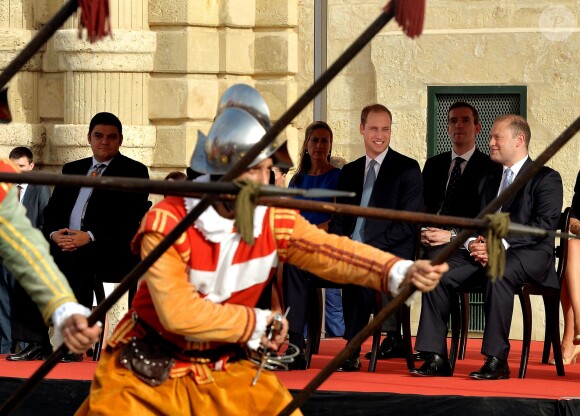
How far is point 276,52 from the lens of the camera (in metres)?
12.3

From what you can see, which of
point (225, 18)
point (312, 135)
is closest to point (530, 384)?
point (312, 135)

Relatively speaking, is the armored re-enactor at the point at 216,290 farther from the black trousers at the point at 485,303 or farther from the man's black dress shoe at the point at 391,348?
the man's black dress shoe at the point at 391,348

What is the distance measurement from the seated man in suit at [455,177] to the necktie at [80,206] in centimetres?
199

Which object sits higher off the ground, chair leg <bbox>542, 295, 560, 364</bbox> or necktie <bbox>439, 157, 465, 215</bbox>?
necktie <bbox>439, 157, 465, 215</bbox>

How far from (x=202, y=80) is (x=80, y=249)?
2.78 meters

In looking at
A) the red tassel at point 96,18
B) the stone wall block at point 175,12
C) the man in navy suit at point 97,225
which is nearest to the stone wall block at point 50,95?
the stone wall block at point 175,12

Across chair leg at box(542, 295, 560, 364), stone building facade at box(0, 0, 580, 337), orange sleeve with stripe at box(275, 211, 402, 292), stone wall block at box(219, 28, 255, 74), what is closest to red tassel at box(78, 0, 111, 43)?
orange sleeve with stripe at box(275, 211, 402, 292)

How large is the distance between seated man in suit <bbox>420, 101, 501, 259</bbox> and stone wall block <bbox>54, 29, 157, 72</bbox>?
2986 mm

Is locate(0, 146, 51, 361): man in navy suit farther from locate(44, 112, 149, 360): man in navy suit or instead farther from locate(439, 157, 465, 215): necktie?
locate(439, 157, 465, 215): necktie

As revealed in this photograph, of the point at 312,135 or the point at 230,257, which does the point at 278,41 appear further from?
the point at 230,257

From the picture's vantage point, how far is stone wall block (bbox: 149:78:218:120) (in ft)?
38.9

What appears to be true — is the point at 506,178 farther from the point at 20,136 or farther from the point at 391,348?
the point at 20,136

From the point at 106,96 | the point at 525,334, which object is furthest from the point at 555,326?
the point at 106,96

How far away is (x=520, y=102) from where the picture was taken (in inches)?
471
